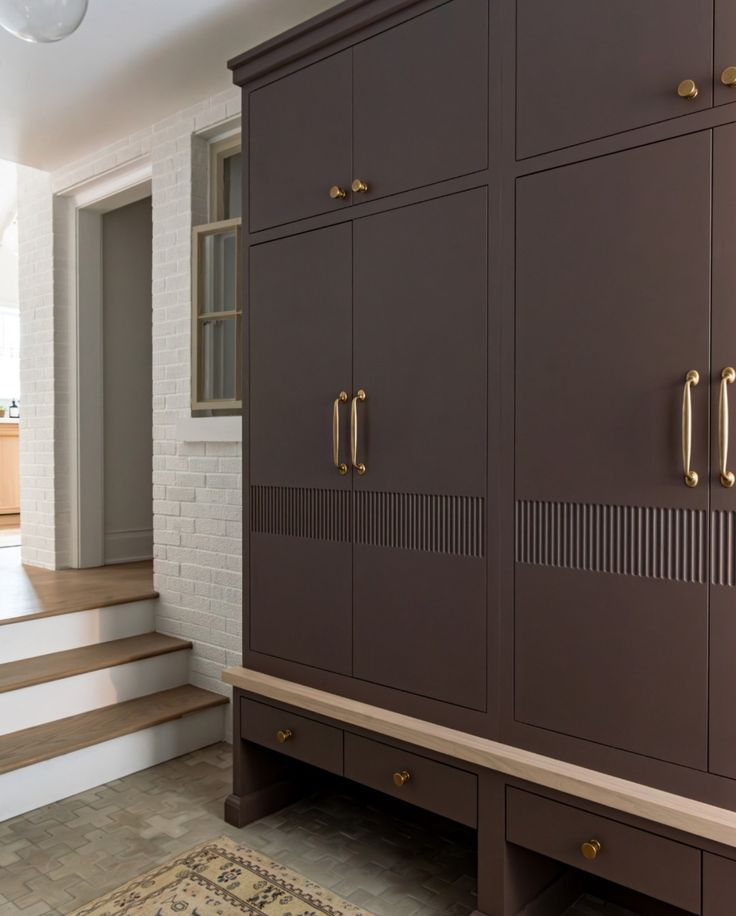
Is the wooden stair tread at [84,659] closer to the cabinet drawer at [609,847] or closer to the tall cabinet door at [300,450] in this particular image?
the tall cabinet door at [300,450]

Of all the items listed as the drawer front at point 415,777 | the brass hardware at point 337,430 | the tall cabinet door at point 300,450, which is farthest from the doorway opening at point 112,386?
the drawer front at point 415,777

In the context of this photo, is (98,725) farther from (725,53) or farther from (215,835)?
(725,53)

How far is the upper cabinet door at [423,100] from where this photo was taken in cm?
193

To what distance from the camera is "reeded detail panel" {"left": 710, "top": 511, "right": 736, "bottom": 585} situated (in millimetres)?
1558

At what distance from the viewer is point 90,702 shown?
10.1ft

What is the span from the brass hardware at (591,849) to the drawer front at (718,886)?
23 centimetres

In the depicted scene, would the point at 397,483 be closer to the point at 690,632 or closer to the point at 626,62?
the point at 690,632

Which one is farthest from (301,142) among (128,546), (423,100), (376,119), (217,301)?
(128,546)

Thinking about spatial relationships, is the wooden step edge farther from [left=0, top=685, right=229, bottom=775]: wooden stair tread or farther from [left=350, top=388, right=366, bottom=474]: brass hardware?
[left=350, top=388, right=366, bottom=474]: brass hardware

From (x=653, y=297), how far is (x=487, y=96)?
0.69m

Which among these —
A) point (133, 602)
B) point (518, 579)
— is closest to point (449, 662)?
point (518, 579)

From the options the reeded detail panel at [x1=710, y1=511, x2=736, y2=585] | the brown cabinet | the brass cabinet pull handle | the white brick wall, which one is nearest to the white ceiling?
the white brick wall

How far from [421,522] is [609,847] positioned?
88 cm

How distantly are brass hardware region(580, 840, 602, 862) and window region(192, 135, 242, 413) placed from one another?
214cm
